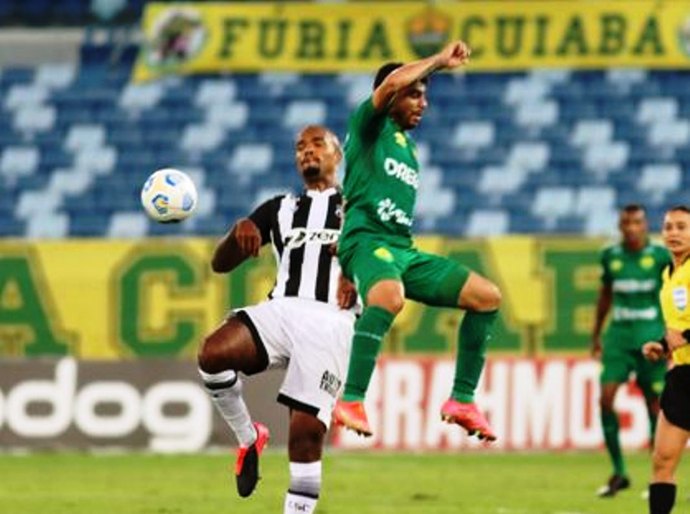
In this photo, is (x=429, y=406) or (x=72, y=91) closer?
(x=429, y=406)

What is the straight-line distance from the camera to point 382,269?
9648 mm

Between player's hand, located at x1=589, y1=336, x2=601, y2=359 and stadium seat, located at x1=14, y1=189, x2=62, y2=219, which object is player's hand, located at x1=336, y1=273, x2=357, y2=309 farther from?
stadium seat, located at x1=14, y1=189, x2=62, y2=219

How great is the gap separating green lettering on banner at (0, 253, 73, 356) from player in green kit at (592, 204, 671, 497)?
6.69 m

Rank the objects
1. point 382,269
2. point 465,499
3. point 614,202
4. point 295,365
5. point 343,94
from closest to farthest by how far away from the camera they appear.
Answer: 1. point 382,269
2. point 295,365
3. point 465,499
4. point 614,202
5. point 343,94

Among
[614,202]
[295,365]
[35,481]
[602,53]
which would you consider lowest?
[35,481]

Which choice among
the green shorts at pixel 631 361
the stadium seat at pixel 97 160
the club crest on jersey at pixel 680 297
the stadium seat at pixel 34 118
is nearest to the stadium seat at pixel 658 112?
the stadium seat at pixel 97 160

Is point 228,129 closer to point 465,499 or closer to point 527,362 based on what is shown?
point 527,362

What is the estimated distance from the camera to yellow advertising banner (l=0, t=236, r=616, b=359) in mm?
20203

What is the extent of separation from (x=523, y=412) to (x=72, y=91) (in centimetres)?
937

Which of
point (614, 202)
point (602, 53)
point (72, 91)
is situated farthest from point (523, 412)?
point (72, 91)

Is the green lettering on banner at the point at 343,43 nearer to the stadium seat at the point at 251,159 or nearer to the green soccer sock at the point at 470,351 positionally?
the stadium seat at the point at 251,159

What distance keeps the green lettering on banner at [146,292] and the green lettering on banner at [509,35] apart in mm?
6369

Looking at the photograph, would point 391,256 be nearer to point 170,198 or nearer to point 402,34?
point 170,198

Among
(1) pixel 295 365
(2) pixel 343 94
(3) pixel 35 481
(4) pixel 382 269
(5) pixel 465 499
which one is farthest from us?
(2) pixel 343 94
